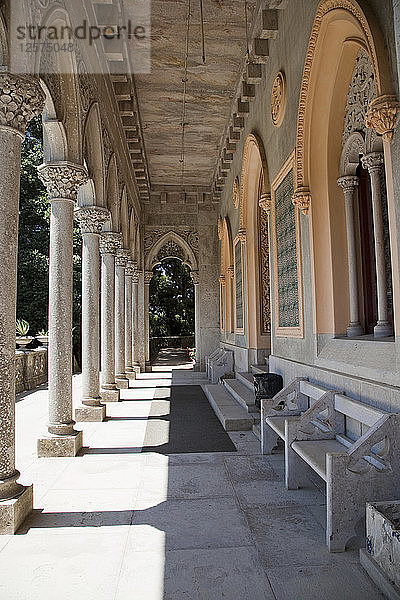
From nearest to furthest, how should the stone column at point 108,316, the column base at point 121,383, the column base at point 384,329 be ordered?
the column base at point 384,329 → the stone column at point 108,316 → the column base at point 121,383

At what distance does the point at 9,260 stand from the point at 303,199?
3.37 m

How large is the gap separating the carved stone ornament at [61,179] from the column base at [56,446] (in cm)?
286

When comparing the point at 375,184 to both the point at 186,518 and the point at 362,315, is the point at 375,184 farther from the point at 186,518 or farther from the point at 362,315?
the point at 186,518

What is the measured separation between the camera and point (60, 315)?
5.74m

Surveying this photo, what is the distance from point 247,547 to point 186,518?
691 mm

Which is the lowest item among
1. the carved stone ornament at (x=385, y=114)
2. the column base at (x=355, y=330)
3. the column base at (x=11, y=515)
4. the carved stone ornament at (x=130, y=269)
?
the column base at (x=11, y=515)

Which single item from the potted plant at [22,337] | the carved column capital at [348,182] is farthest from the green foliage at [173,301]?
the carved column capital at [348,182]

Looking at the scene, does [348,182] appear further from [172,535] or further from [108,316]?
[108,316]

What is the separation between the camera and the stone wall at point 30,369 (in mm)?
11875

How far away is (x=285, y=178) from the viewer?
22.1 ft

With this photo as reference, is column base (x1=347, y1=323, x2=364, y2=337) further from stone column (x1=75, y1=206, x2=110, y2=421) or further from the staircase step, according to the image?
stone column (x1=75, y1=206, x2=110, y2=421)

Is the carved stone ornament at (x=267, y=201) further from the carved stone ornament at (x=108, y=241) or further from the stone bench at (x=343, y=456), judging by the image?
the carved stone ornament at (x=108, y=241)

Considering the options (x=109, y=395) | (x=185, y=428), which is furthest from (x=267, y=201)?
(x=109, y=395)

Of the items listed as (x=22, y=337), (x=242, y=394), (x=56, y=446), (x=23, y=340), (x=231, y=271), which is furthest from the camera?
(x=22, y=337)
